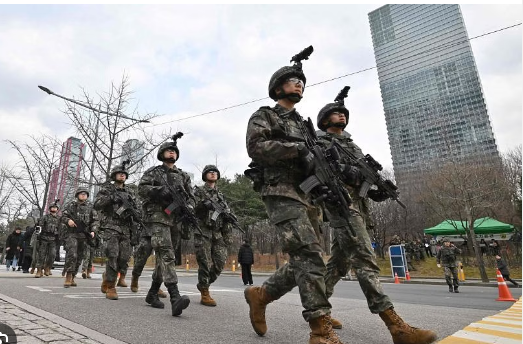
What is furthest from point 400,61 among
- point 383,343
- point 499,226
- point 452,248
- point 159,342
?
point 499,226

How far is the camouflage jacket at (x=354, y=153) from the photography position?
12.9ft

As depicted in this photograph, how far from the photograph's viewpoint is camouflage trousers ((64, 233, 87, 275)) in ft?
25.0

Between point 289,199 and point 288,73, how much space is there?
1285mm

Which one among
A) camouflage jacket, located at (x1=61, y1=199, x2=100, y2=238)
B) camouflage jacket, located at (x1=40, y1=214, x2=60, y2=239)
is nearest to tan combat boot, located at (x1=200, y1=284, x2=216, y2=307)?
camouflage jacket, located at (x1=61, y1=199, x2=100, y2=238)

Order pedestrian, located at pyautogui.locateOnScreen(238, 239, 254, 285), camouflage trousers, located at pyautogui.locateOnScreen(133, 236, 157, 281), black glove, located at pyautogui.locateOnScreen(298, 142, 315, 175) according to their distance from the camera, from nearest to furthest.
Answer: black glove, located at pyautogui.locateOnScreen(298, 142, 315, 175), camouflage trousers, located at pyautogui.locateOnScreen(133, 236, 157, 281), pedestrian, located at pyautogui.locateOnScreen(238, 239, 254, 285)

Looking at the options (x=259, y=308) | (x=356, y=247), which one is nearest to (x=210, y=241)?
(x=259, y=308)

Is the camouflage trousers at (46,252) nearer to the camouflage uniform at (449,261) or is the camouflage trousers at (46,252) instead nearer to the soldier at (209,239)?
the soldier at (209,239)

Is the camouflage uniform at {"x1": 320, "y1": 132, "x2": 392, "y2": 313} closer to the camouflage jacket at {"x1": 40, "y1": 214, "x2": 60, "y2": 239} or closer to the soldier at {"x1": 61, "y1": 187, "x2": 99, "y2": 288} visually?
the soldier at {"x1": 61, "y1": 187, "x2": 99, "y2": 288}

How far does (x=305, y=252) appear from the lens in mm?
2877

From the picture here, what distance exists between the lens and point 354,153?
4156 mm

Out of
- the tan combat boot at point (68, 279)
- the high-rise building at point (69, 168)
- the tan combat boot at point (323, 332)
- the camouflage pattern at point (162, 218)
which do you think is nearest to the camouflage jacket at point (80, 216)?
the tan combat boot at point (68, 279)

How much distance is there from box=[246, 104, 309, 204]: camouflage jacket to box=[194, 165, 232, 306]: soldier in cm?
272

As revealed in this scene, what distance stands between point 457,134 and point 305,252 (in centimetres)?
2235

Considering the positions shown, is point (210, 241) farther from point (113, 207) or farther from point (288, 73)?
point (288, 73)
